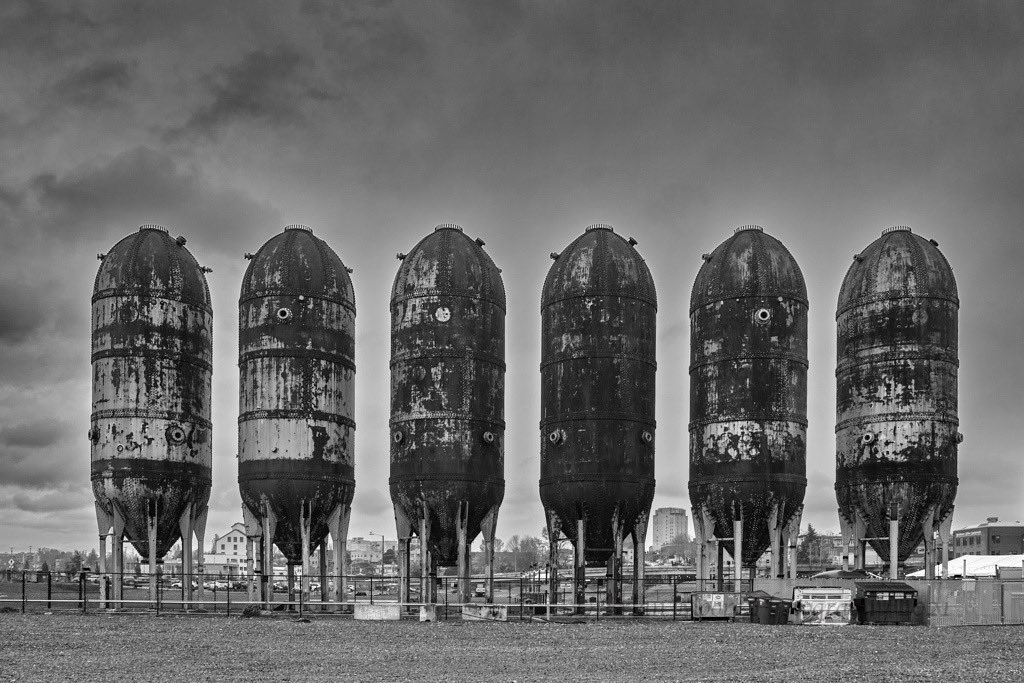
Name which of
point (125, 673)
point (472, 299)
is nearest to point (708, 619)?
point (472, 299)

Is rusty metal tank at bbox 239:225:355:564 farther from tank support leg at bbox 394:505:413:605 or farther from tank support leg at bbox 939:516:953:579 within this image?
tank support leg at bbox 939:516:953:579

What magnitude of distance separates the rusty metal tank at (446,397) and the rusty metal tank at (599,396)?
1.95 meters

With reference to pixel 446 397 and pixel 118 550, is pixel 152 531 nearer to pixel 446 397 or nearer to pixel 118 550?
pixel 118 550

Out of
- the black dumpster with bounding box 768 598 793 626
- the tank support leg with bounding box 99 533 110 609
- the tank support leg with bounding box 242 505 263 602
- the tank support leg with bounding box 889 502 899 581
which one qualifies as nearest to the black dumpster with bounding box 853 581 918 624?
the black dumpster with bounding box 768 598 793 626

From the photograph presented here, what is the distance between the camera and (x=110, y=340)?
42.2 metres

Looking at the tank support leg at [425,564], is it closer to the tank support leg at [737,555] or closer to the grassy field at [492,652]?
the grassy field at [492,652]

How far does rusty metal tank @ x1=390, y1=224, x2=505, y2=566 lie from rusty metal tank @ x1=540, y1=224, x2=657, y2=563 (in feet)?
6.39

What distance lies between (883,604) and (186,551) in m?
22.4

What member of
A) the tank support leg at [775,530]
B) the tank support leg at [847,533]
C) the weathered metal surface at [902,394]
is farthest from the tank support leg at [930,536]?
the tank support leg at [775,530]

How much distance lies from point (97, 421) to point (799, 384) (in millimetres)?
23556

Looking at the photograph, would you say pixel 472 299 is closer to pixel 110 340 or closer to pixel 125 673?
pixel 110 340

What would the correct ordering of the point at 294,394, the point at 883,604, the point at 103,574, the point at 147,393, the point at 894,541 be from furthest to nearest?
the point at 147,393 < the point at 103,574 < the point at 294,394 < the point at 894,541 < the point at 883,604

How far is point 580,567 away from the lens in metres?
39.7

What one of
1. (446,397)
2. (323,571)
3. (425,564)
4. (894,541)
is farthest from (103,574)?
(894,541)
